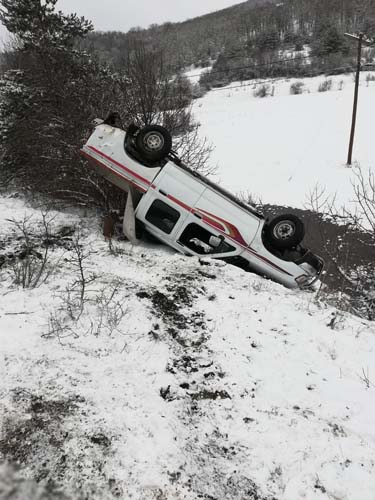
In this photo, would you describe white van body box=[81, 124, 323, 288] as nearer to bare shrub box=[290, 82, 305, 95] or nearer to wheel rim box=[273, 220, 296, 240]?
wheel rim box=[273, 220, 296, 240]

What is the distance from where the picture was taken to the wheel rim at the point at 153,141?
7152 millimetres

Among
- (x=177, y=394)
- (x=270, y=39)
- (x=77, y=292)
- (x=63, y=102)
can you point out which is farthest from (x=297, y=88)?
(x=177, y=394)

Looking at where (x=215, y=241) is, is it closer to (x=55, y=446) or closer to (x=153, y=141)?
(x=153, y=141)

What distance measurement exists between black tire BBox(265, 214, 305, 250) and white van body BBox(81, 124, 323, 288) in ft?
0.69

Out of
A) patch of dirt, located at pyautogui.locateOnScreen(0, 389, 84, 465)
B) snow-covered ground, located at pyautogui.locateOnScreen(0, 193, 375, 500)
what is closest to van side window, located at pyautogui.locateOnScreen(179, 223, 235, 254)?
snow-covered ground, located at pyautogui.locateOnScreen(0, 193, 375, 500)

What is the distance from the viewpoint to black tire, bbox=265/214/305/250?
7.03 metres

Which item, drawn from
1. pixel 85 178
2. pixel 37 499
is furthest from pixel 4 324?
pixel 85 178

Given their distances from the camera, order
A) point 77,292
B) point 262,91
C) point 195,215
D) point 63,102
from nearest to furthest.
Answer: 1. point 77,292
2. point 195,215
3. point 63,102
4. point 262,91

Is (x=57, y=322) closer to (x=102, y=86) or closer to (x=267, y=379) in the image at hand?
(x=267, y=379)

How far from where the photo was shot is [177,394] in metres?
3.34

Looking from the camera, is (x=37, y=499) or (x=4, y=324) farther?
(x=4, y=324)

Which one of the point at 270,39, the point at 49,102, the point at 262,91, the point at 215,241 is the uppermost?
the point at 270,39

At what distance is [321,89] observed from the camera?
3769 cm

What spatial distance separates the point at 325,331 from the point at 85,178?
683 cm
